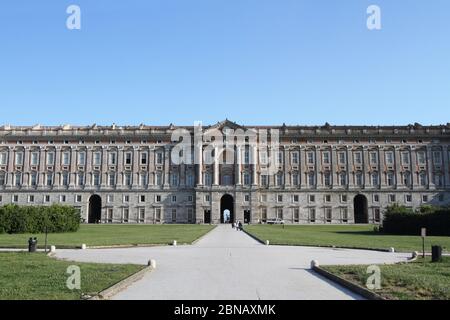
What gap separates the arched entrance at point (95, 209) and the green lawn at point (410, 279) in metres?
78.9

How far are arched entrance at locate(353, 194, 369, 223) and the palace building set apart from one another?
27 cm

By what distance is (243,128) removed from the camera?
8819 centimetres

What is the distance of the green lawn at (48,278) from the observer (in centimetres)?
1151

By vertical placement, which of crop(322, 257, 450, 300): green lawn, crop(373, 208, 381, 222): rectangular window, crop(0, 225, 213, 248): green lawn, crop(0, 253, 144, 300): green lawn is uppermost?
crop(373, 208, 381, 222): rectangular window

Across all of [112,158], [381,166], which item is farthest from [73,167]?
[381,166]

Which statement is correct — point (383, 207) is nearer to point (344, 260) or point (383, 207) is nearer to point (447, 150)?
point (447, 150)

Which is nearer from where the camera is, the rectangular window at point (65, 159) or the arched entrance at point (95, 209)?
the rectangular window at point (65, 159)

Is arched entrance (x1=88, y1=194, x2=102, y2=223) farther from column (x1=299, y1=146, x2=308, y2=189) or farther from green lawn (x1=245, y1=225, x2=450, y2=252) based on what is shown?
green lawn (x1=245, y1=225, x2=450, y2=252)

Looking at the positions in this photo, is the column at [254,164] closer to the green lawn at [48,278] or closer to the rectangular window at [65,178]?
the rectangular window at [65,178]

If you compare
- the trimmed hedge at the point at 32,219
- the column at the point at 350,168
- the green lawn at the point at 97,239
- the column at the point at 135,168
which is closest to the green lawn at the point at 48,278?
the green lawn at the point at 97,239

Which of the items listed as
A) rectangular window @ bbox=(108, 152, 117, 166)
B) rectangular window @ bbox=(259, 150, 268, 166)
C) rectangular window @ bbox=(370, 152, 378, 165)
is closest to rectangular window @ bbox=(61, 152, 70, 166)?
rectangular window @ bbox=(108, 152, 117, 166)

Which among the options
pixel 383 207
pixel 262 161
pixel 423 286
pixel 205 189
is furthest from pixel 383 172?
pixel 423 286

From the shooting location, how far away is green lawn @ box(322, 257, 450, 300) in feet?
39.0
